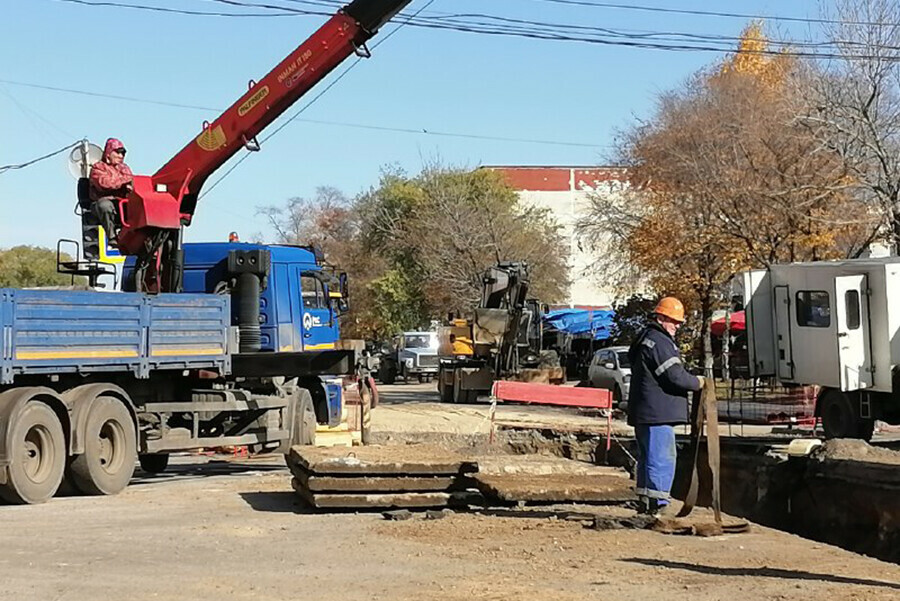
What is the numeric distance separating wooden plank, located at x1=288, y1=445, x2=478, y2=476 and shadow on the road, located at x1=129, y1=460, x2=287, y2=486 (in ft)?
12.9

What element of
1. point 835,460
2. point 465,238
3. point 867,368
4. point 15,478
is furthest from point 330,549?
point 465,238

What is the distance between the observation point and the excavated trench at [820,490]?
13.2m

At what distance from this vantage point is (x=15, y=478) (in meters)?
11.8

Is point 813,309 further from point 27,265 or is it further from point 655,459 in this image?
point 27,265

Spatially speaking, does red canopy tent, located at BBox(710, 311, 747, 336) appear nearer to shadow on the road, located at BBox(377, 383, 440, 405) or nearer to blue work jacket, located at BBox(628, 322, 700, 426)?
shadow on the road, located at BBox(377, 383, 440, 405)

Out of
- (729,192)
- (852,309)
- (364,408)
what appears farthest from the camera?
(729,192)

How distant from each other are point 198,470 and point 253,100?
5.36m

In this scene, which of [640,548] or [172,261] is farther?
[172,261]

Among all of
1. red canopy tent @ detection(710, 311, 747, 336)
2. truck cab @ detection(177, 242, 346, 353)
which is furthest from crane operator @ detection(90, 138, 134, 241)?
red canopy tent @ detection(710, 311, 747, 336)

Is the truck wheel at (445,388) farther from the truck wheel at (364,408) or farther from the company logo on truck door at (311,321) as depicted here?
the company logo on truck door at (311,321)

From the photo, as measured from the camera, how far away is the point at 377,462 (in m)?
11.2

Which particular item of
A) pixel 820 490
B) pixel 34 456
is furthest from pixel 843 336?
pixel 34 456

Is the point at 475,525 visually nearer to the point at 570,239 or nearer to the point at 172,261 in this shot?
the point at 172,261

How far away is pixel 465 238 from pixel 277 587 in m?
46.7
